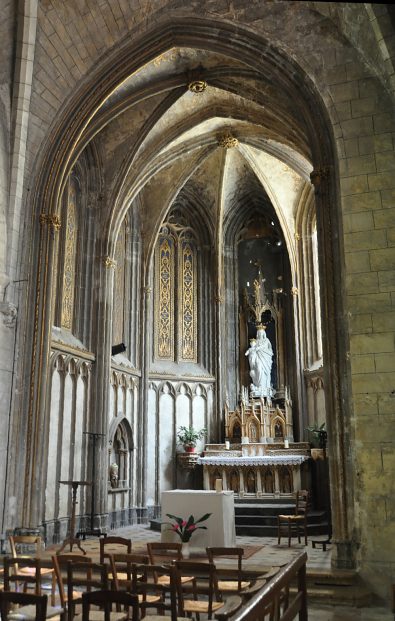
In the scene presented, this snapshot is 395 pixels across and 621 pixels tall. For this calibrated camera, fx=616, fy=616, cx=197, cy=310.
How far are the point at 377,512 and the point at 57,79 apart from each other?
10946mm

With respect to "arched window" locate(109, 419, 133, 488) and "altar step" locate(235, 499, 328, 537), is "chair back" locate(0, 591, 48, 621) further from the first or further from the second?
"arched window" locate(109, 419, 133, 488)

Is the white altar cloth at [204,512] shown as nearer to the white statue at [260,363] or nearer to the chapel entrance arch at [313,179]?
the chapel entrance arch at [313,179]

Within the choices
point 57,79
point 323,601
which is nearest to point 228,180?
point 57,79

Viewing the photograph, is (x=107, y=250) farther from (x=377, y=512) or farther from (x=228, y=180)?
(x=377, y=512)

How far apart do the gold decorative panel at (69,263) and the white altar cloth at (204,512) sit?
5.93m

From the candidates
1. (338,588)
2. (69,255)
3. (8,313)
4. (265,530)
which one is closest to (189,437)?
(265,530)

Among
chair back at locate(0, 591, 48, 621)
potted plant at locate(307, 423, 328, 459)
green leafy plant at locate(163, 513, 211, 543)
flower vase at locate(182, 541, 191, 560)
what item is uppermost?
potted plant at locate(307, 423, 328, 459)

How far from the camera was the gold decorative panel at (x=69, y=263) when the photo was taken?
52.4 ft

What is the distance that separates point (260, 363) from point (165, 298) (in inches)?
155

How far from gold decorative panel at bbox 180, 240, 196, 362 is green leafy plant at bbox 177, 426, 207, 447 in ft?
8.49

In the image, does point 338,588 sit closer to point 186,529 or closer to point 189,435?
point 186,529

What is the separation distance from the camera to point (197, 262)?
867 inches

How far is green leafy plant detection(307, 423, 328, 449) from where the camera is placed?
16.0 meters

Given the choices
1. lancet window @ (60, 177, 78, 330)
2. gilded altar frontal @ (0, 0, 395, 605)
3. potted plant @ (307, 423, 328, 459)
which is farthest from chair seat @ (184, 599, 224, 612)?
lancet window @ (60, 177, 78, 330)
